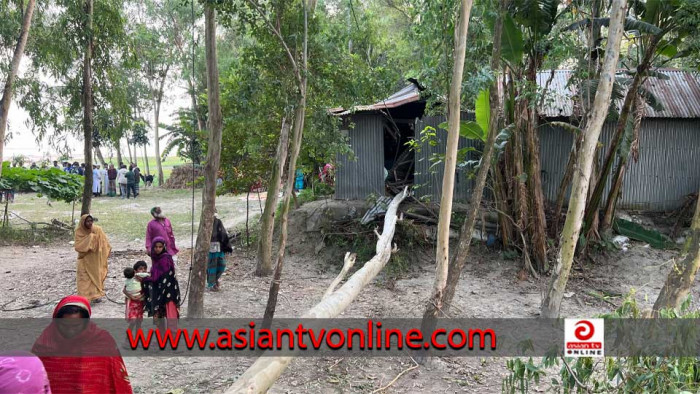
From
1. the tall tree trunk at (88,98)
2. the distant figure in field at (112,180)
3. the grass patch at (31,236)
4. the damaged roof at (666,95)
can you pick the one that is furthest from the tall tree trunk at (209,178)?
the distant figure in field at (112,180)

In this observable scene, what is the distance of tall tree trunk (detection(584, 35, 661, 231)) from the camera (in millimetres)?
8055

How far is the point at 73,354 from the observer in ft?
10.1

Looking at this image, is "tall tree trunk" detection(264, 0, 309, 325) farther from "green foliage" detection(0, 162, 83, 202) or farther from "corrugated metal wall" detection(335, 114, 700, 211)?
"green foliage" detection(0, 162, 83, 202)

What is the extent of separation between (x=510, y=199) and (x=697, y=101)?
5.51m

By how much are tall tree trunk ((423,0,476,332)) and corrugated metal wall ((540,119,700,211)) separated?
243 inches

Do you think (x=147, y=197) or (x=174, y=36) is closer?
(x=147, y=197)

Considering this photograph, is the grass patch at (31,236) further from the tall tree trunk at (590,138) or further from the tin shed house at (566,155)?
the tall tree trunk at (590,138)

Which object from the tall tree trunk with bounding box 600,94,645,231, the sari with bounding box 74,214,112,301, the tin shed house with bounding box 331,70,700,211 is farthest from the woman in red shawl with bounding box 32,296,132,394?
the tall tree trunk with bounding box 600,94,645,231

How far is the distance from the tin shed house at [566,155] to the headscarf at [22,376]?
8833mm

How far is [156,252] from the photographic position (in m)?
5.91

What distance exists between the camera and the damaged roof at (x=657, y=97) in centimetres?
1055

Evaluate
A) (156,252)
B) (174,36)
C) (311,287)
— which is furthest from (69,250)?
(174,36)

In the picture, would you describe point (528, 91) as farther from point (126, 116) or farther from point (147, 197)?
point (147, 197)

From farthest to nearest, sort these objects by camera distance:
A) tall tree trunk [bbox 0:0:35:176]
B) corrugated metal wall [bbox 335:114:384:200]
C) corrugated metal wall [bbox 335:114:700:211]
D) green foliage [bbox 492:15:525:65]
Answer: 1. corrugated metal wall [bbox 335:114:384:200]
2. corrugated metal wall [bbox 335:114:700:211]
3. tall tree trunk [bbox 0:0:35:176]
4. green foliage [bbox 492:15:525:65]
